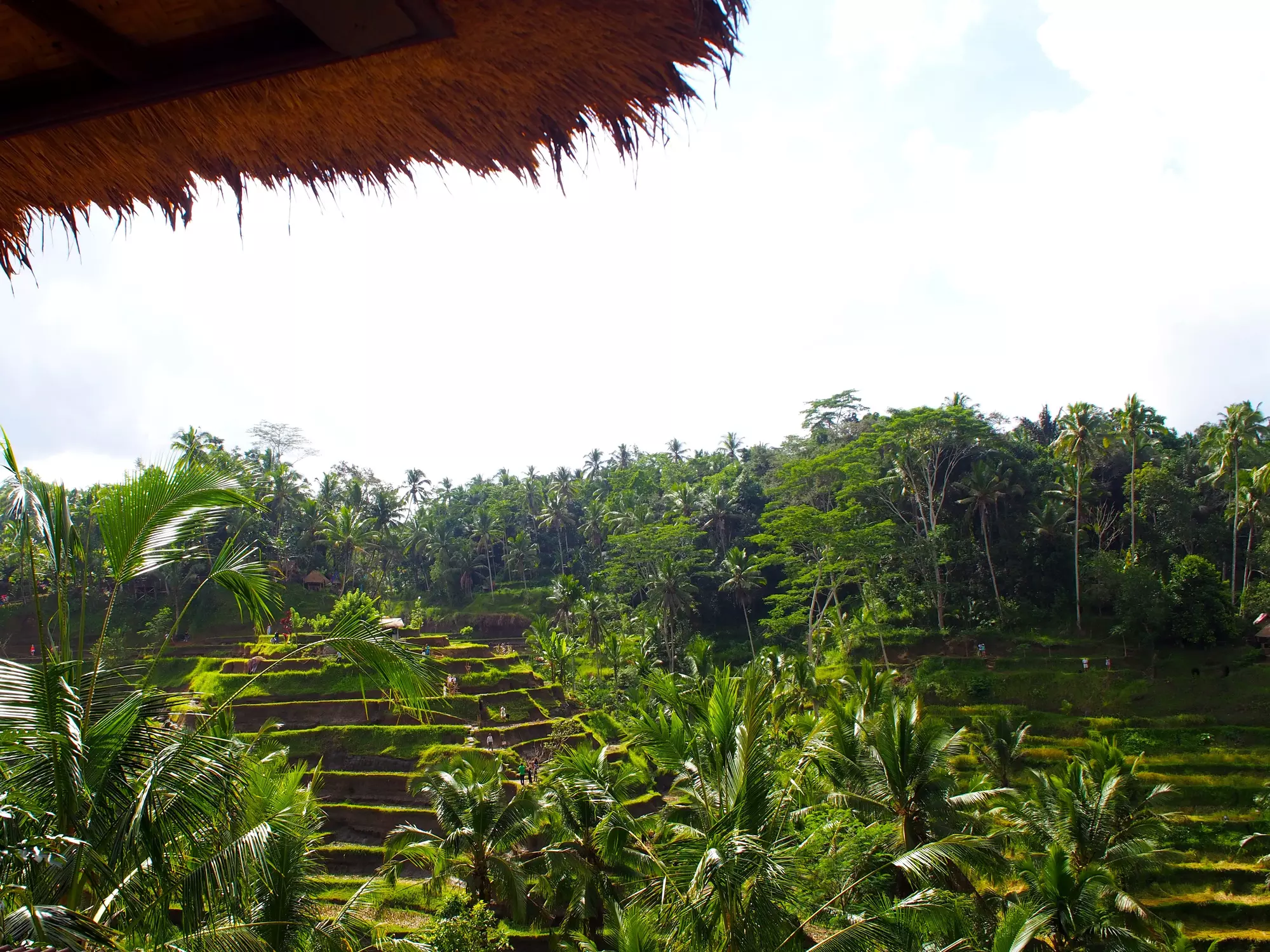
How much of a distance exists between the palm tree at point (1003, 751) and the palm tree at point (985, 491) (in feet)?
35.7

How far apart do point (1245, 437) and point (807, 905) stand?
95.4 feet

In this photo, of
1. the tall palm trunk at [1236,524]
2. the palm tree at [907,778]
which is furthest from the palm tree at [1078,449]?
the palm tree at [907,778]

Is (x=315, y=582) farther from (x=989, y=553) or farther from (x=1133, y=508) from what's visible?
(x=1133, y=508)

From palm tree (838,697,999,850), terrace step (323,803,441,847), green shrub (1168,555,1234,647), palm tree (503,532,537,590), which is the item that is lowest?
terrace step (323,803,441,847)

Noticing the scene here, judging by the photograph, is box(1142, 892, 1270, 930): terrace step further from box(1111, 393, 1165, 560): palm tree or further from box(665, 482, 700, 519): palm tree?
box(665, 482, 700, 519): palm tree

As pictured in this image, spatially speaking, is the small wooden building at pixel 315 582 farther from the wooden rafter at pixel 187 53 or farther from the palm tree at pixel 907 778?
the wooden rafter at pixel 187 53

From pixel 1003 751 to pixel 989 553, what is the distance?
13.0 meters

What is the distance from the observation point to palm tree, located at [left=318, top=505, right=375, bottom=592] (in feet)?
104

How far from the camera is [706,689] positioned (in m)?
16.2

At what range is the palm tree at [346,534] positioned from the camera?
3177 centimetres

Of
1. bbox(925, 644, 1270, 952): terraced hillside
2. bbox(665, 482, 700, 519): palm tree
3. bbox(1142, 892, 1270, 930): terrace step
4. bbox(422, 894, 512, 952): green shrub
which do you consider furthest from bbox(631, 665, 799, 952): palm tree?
bbox(665, 482, 700, 519): palm tree

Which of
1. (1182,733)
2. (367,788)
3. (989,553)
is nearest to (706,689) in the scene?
(367,788)

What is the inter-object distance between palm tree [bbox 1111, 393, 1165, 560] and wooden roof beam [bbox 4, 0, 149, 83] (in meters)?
31.1

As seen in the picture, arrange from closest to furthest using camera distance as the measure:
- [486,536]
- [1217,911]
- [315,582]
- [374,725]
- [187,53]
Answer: [187,53]
[1217,911]
[374,725]
[315,582]
[486,536]
